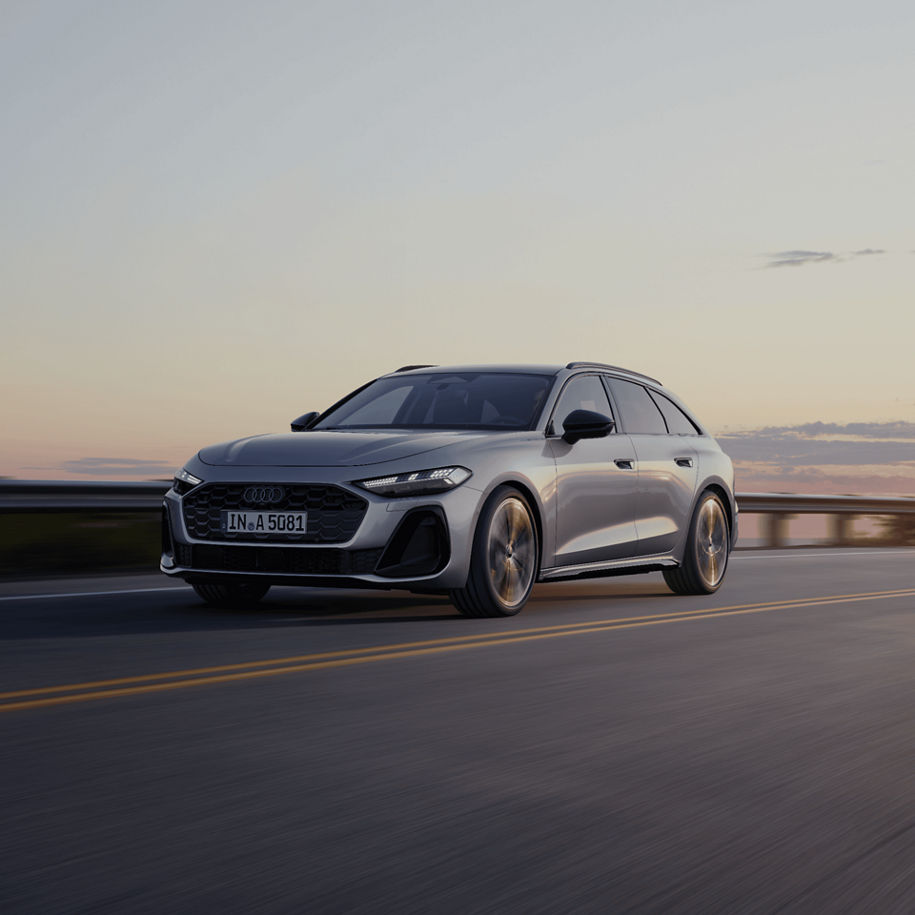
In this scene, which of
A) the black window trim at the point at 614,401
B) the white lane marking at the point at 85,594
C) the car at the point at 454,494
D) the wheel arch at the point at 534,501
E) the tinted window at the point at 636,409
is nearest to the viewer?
the car at the point at 454,494

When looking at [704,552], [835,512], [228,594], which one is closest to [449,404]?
[228,594]

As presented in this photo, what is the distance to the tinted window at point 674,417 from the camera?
Result: 12.1m

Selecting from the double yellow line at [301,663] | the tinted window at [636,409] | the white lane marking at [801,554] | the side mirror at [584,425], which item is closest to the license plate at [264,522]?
the double yellow line at [301,663]

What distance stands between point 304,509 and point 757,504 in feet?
43.5

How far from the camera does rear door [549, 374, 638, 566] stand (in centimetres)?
1016

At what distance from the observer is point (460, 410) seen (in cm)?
1058

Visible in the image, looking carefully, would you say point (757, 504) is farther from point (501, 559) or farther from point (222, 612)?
point (222, 612)

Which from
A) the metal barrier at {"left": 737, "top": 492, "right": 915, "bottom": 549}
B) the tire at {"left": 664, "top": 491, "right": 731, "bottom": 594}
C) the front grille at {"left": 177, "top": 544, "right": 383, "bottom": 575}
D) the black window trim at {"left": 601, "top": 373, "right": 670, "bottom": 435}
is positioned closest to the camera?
the front grille at {"left": 177, "top": 544, "right": 383, "bottom": 575}

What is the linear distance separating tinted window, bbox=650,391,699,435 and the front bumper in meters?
3.30

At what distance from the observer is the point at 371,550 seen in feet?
28.9

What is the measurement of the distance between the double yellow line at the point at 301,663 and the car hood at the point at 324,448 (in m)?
1.25

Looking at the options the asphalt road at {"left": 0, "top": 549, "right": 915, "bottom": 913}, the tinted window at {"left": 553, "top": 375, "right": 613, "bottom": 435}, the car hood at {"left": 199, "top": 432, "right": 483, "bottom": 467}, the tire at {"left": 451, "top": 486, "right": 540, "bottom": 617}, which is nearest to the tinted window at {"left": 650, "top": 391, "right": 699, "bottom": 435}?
the tinted window at {"left": 553, "top": 375, "right": 613, "bottom": 435}

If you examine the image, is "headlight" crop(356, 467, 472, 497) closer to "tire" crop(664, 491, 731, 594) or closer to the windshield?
the windshield

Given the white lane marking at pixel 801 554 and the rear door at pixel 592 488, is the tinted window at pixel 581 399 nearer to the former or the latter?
the rear door at pixel 592 488
